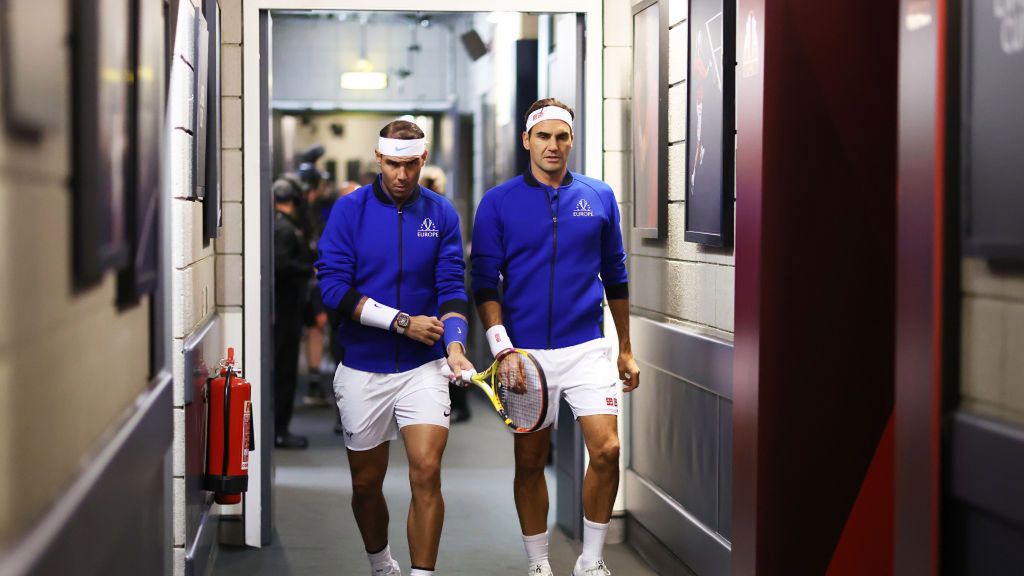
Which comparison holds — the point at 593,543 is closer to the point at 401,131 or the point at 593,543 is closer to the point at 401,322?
the point at 401,322

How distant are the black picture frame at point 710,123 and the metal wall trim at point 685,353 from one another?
0.38 meters

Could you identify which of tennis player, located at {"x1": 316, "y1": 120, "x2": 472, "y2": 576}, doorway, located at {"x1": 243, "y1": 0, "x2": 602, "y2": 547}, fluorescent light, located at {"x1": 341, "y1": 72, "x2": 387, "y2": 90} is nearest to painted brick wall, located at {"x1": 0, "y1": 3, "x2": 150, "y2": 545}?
tennis player, located at {"x1": 316, "y1": 120, "x2": 472, "y2": 576}

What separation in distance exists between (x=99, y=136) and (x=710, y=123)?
287 cm

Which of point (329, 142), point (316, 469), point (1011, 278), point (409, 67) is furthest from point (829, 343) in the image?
point (329, 142)

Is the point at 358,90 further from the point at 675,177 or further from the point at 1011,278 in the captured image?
the point at 1011,278

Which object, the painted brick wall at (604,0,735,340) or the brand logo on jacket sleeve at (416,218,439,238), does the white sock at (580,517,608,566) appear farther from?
the brand logo on jacket sleeve at (416,218,439,238)

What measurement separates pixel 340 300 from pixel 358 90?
1152 centimetres

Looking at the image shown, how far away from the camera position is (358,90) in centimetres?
1588

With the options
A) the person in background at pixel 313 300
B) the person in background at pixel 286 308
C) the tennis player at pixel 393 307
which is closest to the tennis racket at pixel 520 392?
the tennis player at pixel 393 307

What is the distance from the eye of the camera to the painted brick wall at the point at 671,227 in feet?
16.0

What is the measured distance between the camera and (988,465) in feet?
8.59

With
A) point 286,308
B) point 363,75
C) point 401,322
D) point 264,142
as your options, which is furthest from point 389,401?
point 363,75

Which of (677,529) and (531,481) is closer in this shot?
(531,481)

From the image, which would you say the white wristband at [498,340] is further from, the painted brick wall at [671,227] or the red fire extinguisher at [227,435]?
the red fire extinguisher at [227,435]
